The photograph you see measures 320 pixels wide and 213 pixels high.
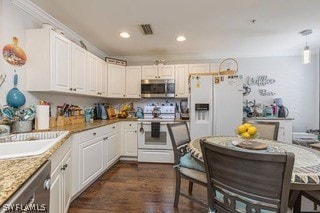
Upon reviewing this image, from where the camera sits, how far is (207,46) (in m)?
3.85

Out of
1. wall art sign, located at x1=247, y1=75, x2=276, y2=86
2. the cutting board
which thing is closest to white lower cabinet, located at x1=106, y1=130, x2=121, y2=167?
the cutting board

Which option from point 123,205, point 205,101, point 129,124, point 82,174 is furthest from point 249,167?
point 129,124

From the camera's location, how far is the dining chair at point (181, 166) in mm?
1860

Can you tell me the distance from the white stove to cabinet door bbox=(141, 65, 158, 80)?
101 cm

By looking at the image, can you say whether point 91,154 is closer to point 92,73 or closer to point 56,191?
point 56,191

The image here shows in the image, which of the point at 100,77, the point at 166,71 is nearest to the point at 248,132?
the point at 166,71

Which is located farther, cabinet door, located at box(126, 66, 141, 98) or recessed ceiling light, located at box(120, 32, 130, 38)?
cabinet door, located at box(126, 66, 141, 98)

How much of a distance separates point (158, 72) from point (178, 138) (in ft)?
7.46

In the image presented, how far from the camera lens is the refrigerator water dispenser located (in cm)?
344

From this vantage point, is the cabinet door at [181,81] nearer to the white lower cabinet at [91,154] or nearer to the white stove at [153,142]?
the white stove at [153,142]

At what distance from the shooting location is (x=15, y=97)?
202cm

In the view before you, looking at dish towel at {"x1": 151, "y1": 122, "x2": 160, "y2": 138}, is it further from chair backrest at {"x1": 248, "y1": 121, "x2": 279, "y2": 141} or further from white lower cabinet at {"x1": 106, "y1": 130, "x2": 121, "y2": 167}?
chair backrest at {"x1": 248, "y1": 121, "x2": 279, "y2": 141}

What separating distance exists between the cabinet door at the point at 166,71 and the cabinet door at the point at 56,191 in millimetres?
3013

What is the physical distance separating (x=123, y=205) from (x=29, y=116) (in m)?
1.49
